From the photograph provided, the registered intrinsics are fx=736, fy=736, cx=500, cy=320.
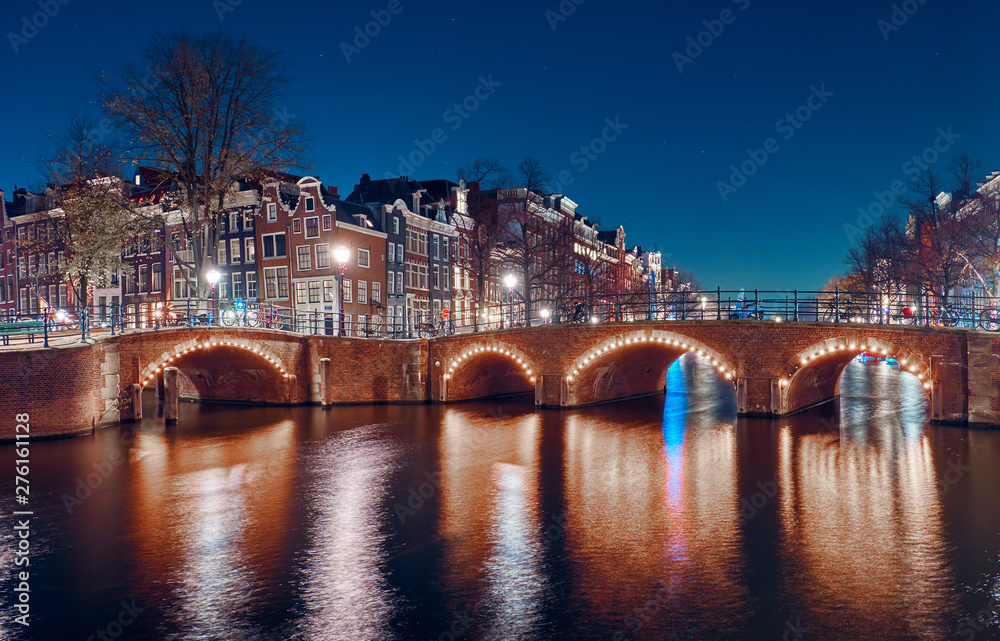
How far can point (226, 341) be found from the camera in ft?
93.2

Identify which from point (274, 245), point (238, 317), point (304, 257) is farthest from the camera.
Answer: point (274, 245)

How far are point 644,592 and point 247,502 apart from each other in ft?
28.1

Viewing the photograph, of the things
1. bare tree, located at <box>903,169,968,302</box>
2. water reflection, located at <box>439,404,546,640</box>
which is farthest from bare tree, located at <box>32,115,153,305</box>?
bare tree, located at <box>903,169,968,302</box>

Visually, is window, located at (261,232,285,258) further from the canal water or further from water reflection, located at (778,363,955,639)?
water reflection, located at (778,363,955,639)

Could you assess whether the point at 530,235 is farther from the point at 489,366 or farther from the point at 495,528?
the point at 495,528

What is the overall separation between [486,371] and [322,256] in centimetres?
1692

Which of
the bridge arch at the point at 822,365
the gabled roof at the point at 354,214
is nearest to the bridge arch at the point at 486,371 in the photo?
the bridge arch at the point at 822,365

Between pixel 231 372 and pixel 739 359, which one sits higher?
pixel 739 359

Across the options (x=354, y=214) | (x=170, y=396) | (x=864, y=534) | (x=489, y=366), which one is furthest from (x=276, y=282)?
(x=864, y=534)

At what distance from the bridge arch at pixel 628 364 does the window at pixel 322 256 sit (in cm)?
2128

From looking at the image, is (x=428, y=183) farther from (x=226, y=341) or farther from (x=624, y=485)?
(x=624, y=485)

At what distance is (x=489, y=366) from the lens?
3459cm

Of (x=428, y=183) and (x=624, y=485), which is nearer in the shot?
(x=624, y=485)

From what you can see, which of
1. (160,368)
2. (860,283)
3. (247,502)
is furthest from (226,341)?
(860,283)
